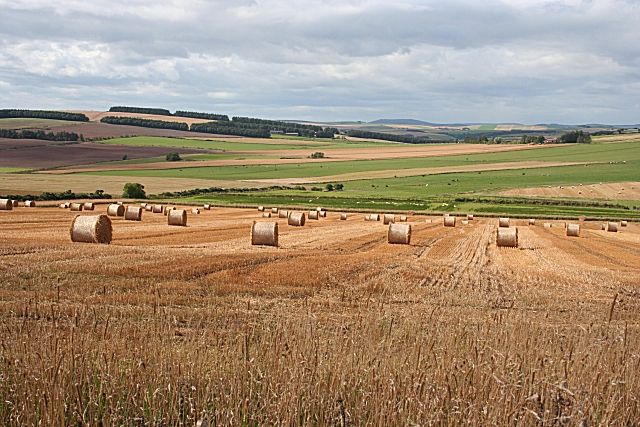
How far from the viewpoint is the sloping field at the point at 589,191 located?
84.4 meters

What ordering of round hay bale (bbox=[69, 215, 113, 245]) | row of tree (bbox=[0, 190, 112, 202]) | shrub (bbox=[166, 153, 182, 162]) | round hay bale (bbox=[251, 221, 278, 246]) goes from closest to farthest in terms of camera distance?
round hay bale (bbox=[69, 215, 113, 245])
round hay bale (bbox=[251, 221, 278, 246])
row of tree (bbox=[0, 190, 112, 202])
shrub (bbox=[166, 153, 182, 162])

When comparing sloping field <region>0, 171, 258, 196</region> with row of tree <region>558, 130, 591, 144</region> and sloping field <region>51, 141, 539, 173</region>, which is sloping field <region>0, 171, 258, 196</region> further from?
row of tree <region>558, 130, 591, 144</region>

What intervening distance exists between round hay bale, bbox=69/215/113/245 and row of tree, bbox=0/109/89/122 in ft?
425

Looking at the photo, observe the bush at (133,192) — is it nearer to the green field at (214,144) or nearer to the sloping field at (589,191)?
the sloping field at (589,191)

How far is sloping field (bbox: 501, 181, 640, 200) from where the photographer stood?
3324 inches

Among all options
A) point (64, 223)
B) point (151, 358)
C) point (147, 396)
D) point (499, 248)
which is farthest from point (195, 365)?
point (64, 223)

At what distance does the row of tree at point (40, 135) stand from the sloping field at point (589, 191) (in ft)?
245

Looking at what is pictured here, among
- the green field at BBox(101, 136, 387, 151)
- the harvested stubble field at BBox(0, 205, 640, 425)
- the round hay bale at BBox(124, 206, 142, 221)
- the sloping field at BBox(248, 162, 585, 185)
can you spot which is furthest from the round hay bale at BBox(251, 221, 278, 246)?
the green field at BBox(101, 136, 387, 151)

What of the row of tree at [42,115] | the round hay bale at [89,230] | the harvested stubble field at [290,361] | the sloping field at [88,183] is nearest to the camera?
the harvested stubble field at [290,361]

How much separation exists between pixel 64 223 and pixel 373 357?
32250 millimetres

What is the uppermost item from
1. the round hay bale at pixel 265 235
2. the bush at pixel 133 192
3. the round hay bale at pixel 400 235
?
the round hay bale at pixel 265 235

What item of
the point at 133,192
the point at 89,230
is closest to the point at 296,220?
the point at 89,230

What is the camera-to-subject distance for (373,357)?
689 cm

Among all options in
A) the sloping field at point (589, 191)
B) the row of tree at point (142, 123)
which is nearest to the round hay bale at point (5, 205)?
the sloping field at point (589, 191)
